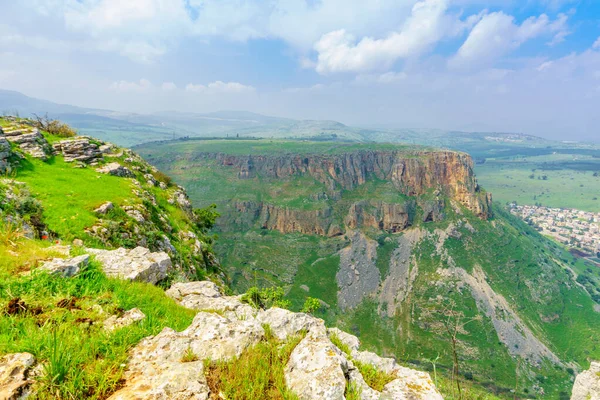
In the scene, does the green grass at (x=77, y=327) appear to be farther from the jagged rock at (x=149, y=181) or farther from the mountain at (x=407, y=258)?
the mountain at (x=407, y=258)

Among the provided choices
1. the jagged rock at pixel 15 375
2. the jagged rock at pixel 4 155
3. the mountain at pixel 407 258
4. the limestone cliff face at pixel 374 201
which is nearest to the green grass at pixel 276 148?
the mountain at pixel 407 258

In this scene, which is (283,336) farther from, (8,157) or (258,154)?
(258,154)

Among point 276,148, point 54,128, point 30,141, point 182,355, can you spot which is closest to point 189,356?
point 182,355

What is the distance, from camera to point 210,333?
17.4 ft

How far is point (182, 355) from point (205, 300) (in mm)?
4399

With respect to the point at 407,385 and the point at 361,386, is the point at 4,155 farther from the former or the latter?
the point at 407,385

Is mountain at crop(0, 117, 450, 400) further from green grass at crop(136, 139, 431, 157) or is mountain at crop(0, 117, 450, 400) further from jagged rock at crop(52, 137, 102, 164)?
green grass at crop(136, 139, 431, 157)

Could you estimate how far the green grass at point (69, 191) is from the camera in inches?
477

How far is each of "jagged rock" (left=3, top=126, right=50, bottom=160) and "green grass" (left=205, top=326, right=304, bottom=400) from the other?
24.1m

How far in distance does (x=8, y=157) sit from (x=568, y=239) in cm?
22383

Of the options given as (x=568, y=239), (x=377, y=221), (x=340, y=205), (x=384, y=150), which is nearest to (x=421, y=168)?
(x=384, y=150)

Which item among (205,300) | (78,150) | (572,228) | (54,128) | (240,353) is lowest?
(572,228)

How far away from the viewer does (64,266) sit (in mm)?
6215

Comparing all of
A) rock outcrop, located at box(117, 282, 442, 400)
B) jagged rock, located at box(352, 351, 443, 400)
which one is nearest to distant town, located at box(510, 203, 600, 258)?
jagged rock, located at box(352, 351, 443, 400)
